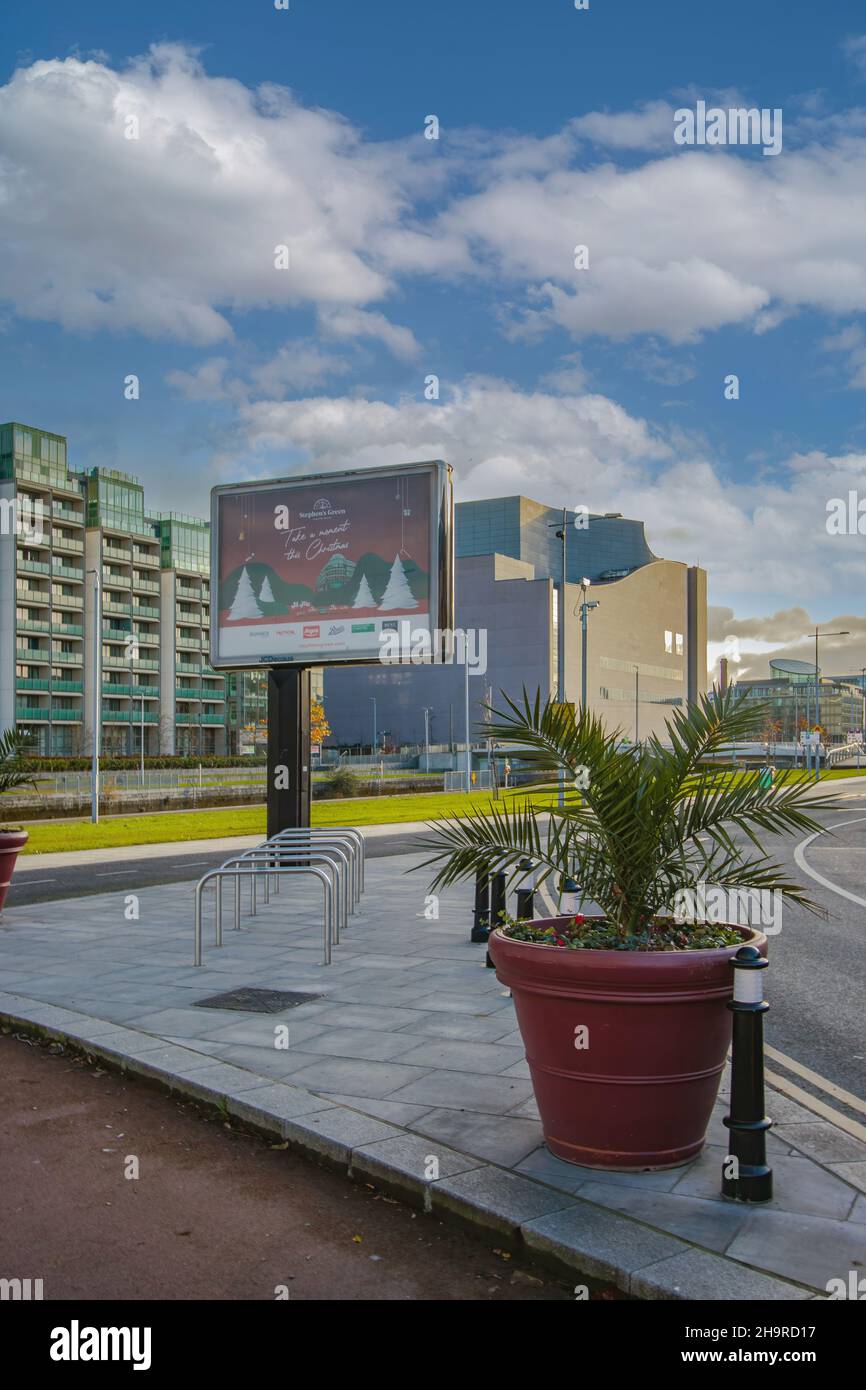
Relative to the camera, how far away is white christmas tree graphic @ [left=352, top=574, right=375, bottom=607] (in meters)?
15.9

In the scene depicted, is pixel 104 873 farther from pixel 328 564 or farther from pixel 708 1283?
pixel 708 1283

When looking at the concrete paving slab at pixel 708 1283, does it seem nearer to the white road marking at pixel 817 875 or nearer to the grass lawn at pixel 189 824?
the white road marking at pixel 817 875

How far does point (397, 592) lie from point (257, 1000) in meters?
8.82

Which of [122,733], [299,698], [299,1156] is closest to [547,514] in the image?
[122,733]

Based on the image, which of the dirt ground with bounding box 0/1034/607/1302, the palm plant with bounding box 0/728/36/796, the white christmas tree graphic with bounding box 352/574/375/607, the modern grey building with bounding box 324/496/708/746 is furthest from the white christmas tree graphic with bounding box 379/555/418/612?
the modern grey building with bounding box 324/496/708/746

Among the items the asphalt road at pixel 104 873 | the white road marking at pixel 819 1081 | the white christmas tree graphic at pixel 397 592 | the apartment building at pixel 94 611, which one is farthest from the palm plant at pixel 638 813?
the apartment building at pixel 94 611

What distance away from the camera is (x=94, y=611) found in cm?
7619

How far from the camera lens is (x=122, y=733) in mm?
87938

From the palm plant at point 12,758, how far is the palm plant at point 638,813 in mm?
8019

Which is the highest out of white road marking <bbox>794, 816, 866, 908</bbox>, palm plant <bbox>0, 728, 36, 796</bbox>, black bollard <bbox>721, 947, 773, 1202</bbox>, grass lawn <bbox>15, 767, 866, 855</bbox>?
palm plant <bbox>0, 728, 36, 796</bbox>

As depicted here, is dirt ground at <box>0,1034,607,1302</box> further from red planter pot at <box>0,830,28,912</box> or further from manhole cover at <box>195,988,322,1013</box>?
red planter pot at <box>0,830,28,912</box>

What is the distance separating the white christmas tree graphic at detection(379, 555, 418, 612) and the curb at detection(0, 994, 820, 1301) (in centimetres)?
992

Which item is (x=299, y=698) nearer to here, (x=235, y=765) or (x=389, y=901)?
(x=389, y=901)
